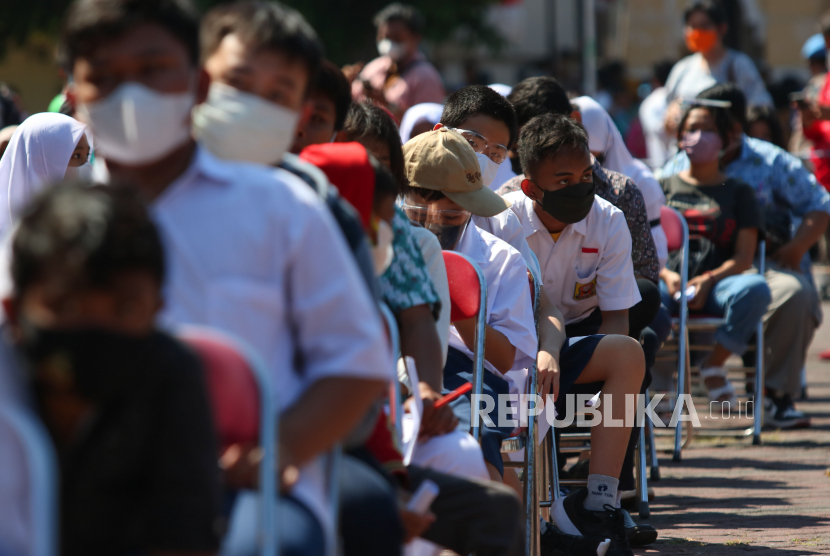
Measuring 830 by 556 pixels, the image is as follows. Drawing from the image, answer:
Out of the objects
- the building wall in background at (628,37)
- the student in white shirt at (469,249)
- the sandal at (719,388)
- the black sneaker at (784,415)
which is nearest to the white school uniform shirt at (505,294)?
the student in white shirt at (469,249)

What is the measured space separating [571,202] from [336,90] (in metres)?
1.44

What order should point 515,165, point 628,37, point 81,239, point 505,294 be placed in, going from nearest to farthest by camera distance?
point 81,239 < point 505,294 < point 515,165 < point 628,37

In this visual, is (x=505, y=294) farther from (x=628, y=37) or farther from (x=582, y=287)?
(x=628, y=37)

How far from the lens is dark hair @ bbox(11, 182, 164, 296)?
1.60 m

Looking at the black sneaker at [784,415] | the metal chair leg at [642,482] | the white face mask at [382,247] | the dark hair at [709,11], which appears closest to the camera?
the white face mask at [382,247]

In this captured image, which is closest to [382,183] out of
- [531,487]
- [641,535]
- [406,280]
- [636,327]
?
[406,280]

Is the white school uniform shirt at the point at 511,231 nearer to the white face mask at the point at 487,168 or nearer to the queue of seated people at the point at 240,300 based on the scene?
the white face mask at the point at 487,168

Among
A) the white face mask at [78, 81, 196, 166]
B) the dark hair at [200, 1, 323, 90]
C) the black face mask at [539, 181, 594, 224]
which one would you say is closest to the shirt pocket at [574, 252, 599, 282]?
the black face mask at [539, 181, 594, 224]

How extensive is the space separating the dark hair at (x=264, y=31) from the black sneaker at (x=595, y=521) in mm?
2261

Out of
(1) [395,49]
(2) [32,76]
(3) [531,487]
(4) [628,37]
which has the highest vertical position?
(4) [628,37]

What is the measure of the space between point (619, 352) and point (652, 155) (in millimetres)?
7538

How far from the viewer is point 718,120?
21.4ft

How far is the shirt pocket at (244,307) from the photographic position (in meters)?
1.94

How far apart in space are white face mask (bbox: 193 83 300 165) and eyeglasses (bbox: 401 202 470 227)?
4.86 ft
